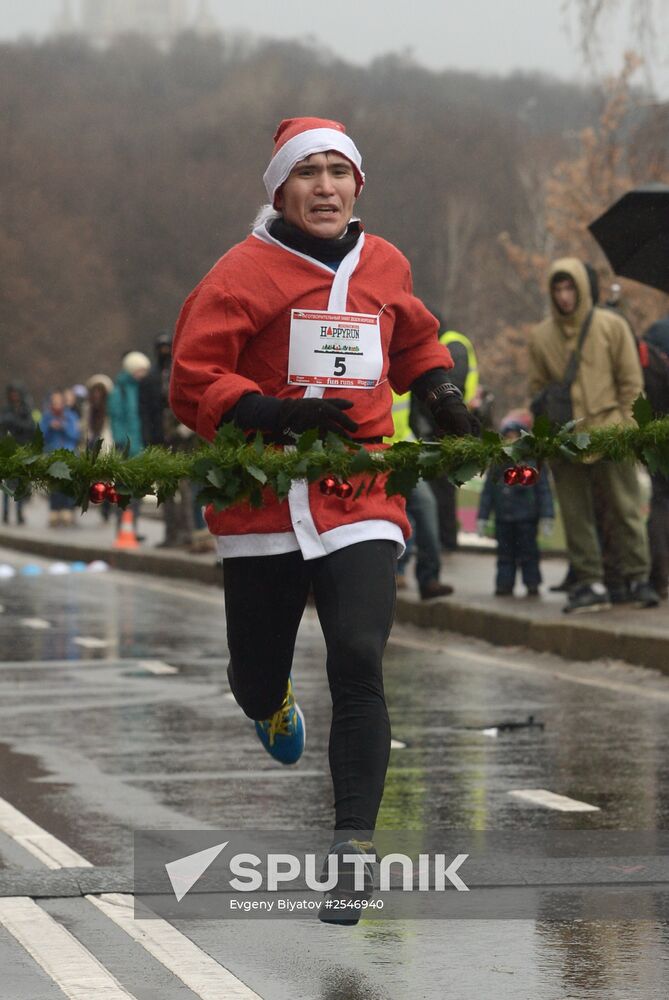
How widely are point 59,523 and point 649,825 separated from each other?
75.4 ft

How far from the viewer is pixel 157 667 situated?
12234mm

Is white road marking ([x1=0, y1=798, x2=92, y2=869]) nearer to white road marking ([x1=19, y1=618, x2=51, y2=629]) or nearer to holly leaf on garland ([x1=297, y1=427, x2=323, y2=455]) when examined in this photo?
holly leaf on garland ([x1=297, y1=427, x2=323, y2=455])

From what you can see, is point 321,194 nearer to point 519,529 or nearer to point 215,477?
point 215,477

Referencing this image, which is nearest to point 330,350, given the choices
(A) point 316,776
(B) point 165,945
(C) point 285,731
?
(C) point 285,731

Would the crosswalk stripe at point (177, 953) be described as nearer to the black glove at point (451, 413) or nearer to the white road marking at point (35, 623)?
the black glove at point (451, 413)

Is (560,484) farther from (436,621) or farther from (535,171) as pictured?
(535,171)

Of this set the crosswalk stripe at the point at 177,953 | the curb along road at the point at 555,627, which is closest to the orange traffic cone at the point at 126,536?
the curb along road at the point at 555,627

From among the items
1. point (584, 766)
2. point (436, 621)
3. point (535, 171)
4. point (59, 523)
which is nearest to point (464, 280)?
point (535, 171)

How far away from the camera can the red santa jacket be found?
534 centimetres

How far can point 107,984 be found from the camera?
4738 millimetres

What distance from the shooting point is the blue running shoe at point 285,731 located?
20.3ft

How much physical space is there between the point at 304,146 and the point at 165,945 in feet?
6.47

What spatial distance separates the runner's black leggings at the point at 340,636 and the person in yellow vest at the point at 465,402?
351 millimetres

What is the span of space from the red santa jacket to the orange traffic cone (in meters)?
17.2
